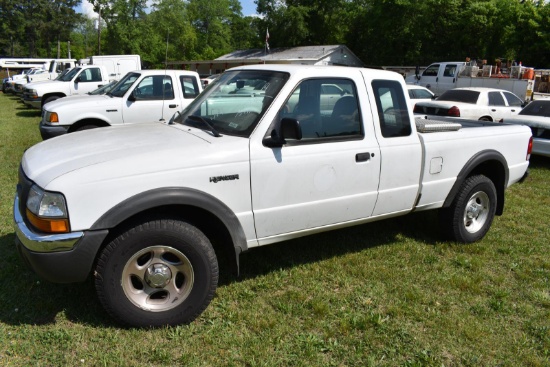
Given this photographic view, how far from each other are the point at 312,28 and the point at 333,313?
2246 inches

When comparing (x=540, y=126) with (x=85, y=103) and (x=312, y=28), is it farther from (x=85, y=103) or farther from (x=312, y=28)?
(x=312, y=28)

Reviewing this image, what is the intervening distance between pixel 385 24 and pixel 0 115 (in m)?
39.9

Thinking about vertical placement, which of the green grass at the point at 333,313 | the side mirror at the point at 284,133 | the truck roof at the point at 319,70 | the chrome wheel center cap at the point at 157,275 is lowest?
the green grass at the point at 333,313

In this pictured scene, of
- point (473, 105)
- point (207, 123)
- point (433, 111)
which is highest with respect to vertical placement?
point (207, 123)

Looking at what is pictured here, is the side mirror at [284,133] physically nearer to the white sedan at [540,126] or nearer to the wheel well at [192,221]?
the wheel well at [192,221]

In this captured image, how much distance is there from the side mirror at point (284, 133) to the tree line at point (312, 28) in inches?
1398

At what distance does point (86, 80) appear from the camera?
52.6 ft

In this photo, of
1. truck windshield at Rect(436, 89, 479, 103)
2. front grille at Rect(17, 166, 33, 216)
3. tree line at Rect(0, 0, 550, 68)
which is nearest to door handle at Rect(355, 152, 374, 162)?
front grille at Rect(17, 166, 33, 216)

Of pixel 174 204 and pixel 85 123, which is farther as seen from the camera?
pixel 85 123

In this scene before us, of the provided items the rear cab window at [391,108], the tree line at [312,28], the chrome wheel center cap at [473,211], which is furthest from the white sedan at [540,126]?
the tree line at [312,28]

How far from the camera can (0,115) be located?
17.0m

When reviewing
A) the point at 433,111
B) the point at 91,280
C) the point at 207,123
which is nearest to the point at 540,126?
the point at 433,111

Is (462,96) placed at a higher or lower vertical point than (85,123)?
higher

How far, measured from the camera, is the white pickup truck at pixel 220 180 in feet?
9.77
